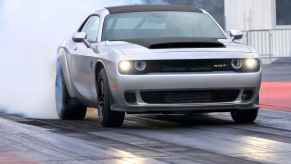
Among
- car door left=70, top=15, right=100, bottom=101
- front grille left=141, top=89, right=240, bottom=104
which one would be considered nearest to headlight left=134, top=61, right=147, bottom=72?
front grille left=141, top=89, right=240, bottom=104

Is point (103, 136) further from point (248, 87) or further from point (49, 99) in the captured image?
point (49, 99)

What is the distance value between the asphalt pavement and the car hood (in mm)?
826

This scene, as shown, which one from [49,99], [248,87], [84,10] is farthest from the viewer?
[84,10]

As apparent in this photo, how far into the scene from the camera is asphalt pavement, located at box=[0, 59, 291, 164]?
9.30 m

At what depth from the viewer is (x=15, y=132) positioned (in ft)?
38.1

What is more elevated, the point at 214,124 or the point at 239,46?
the point at 239,46

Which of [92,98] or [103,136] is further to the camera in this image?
[92,98]

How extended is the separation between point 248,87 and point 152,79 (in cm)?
114

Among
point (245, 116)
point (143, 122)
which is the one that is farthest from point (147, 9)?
point (245, 116)

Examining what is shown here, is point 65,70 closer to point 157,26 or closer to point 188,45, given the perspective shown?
point 157,26

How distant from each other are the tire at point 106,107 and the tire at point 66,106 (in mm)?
1367

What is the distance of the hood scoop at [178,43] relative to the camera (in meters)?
11.9

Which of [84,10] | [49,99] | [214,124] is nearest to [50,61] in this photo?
[49,99]

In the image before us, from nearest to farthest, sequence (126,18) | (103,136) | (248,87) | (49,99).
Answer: (103,136) → (248,87) → (126,18) → (49,99)
